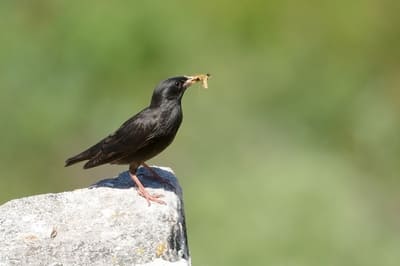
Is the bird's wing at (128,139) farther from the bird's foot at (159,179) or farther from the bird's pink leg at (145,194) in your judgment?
the bird's pink leg at (145,194)

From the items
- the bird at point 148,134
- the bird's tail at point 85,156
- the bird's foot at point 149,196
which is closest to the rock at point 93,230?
the bird's foot at point 149,196

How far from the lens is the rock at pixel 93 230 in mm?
6195

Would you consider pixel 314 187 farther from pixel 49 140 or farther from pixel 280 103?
pixel 49 140

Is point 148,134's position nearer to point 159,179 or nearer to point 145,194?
point 159,179

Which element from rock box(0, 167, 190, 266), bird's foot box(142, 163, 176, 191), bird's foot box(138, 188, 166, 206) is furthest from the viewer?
bird's foot box(142, 163, 176, 191)

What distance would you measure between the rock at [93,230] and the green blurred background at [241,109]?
5434 millimetres

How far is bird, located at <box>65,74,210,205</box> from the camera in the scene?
7996 mm

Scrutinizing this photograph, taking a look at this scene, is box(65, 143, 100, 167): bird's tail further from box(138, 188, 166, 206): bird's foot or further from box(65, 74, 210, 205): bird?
box(138, 188, 166, 206): bird's foot

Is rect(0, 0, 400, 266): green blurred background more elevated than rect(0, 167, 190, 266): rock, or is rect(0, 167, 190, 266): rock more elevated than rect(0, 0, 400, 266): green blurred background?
rect(0, 0, 400, 266): green blurred background

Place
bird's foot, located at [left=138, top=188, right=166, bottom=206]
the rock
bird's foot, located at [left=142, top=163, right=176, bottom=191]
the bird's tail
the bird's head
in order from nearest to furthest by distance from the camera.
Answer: the rock < bird's foot, located at [left=138, top=188, right=166, bottom=206] < bird's foot, located at [left=142, top=163, right=176, bottom=191] < the bird's head < the bird's tail

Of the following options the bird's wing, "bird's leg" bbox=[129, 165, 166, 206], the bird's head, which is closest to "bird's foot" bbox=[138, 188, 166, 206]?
"bird's leg" bbox=[129, 165, 166, 206]

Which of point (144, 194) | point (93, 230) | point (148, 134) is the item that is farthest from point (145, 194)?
point (148, 134)

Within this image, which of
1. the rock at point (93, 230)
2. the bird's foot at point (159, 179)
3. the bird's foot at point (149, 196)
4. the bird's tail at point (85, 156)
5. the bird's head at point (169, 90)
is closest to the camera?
the rock at point (93, 230)

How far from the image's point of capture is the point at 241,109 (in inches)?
634
